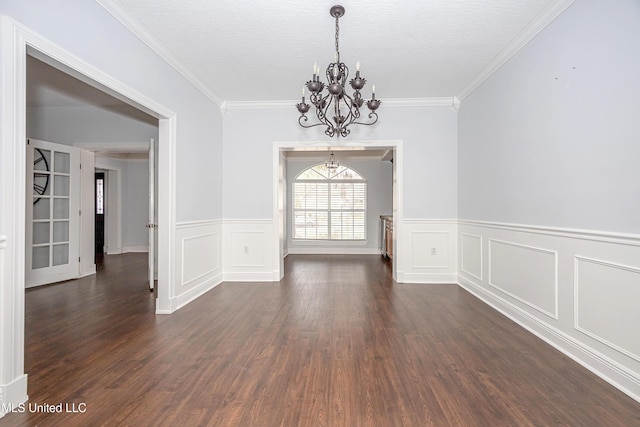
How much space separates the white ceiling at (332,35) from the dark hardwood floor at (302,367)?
2737mm

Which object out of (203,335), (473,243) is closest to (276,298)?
(203,335)

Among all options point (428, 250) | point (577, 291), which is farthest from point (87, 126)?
point (577, 291)

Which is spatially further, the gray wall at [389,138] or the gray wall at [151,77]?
the gray wall at [389,138]

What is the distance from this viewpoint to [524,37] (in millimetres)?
3037

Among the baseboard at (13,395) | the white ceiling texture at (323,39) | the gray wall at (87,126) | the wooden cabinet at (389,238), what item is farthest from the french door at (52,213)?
the wooden cabinet at (389,238)

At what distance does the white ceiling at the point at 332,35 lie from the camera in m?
2.66

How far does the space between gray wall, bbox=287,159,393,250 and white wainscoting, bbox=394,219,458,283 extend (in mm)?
3664

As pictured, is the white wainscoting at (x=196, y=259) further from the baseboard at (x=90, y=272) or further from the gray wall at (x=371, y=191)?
the gray wall at (x=371, y=191)

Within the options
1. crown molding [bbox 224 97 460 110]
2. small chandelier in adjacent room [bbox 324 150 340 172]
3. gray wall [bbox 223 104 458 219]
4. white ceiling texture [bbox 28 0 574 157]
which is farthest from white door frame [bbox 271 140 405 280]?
small chandelier in adjacent room [bbox 324 150 340 172]

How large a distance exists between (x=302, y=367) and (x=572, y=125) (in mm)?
2705

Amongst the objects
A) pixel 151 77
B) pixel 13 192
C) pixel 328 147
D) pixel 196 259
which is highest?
pixel 151 77

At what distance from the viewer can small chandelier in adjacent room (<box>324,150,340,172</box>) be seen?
8.04 meters

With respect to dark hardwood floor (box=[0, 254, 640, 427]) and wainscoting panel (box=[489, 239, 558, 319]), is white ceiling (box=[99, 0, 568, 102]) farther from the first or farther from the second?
dark hardwood floor (box=[0, 254, 640, 427])

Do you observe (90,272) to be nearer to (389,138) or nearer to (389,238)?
(389,138)
